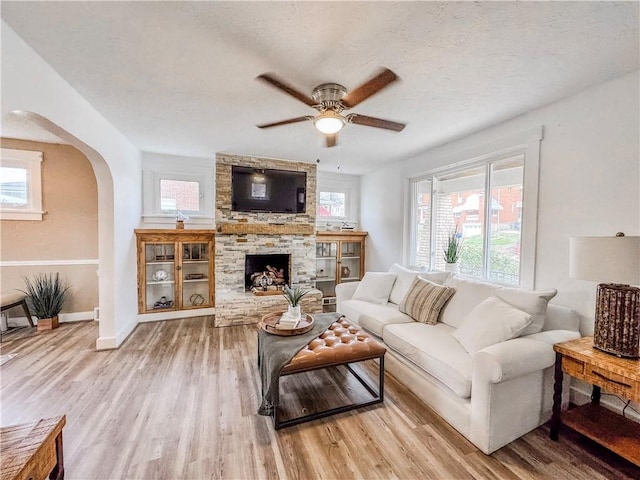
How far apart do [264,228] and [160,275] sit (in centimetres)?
178

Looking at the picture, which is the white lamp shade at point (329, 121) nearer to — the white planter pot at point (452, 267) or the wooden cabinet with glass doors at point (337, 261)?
the white planter pot at point (452, 267)

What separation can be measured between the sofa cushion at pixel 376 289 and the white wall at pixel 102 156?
300 cm

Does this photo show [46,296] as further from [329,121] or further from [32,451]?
[329,121]

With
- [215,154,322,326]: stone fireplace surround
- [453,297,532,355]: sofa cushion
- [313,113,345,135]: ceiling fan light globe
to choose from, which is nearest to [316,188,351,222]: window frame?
[215,154,322,326]: stone fireplace surround

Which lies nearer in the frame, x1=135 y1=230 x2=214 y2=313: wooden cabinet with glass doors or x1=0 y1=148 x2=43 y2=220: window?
x1=0 y1=148 x2=43 y2=220: window

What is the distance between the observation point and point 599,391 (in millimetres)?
2025

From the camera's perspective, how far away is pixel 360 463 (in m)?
1.67

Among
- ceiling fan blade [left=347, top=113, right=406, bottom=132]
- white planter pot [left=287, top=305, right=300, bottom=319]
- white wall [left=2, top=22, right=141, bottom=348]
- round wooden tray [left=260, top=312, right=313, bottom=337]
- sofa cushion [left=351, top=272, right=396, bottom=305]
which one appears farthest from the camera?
sofa cushion [left=351, top=272, right=396, bottom=305]

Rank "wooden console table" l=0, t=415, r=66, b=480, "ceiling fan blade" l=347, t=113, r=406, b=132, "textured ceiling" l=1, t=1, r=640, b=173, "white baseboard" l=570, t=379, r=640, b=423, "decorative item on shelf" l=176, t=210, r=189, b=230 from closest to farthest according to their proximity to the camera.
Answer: "wooden console table" l=0, t=415, r=66, b=480 → "textured ceiling" l=1, t=1, r=640, b=173 → "white baseboard" l=570, t=379, r=640, b=423 → "ceiling fan blade" l=347, t=113, r=406, b=132 → "decorative item on shelf" l=176, t=210, r=189, b=230

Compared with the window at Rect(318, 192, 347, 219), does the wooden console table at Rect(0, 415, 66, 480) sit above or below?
below

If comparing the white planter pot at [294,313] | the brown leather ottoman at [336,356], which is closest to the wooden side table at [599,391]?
the brown leather ottoman at [336,356]

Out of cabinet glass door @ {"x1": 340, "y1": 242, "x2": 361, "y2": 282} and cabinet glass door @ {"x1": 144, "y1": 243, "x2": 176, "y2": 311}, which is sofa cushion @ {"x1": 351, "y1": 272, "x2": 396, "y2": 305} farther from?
cabinet glass door @ {"x1": 144, "y1": 243, "x2": 176, "y2": 311}

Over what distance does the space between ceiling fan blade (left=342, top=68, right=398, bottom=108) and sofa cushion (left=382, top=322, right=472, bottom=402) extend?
196cm

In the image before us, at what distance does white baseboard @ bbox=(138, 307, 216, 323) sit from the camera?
4.20 meters
